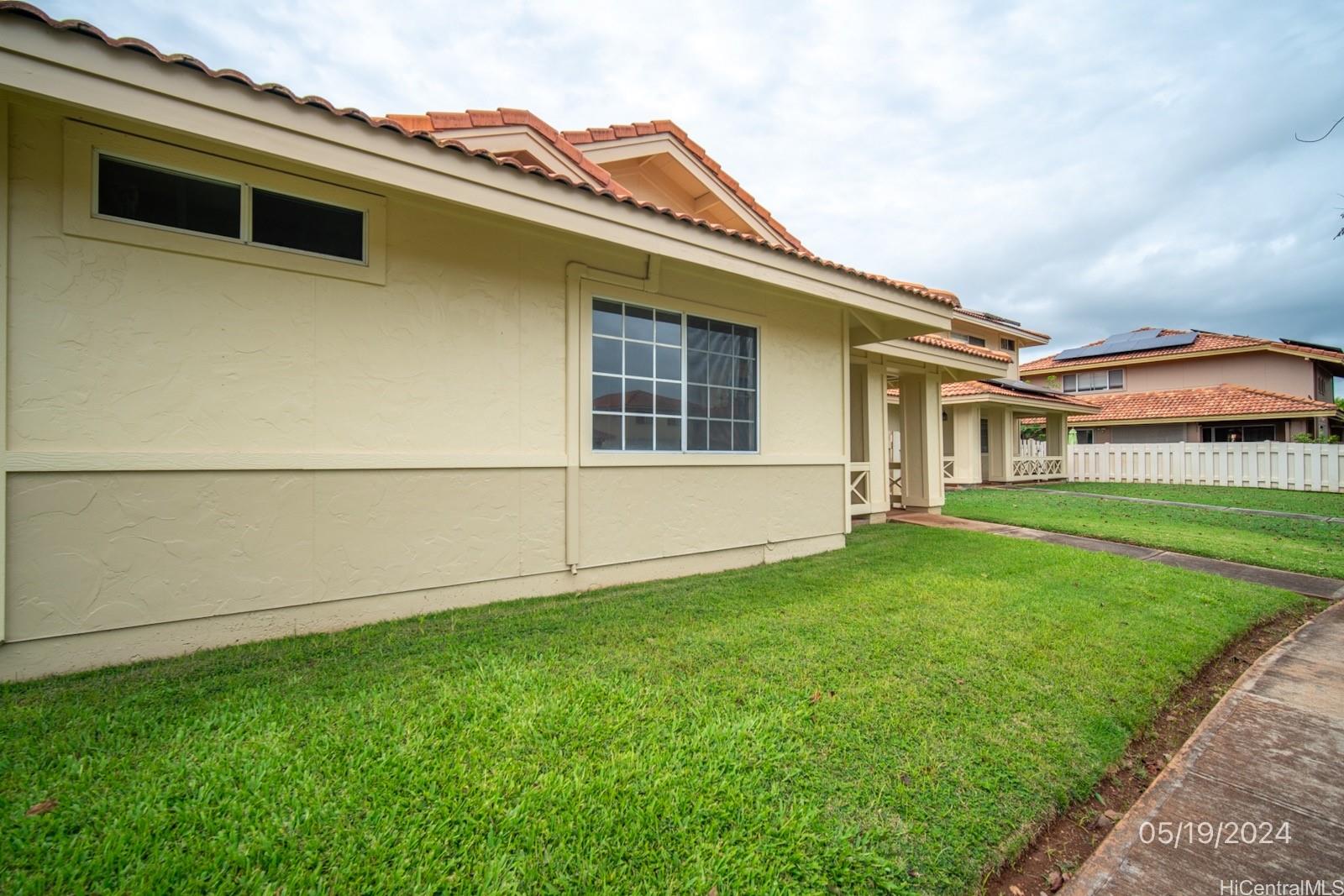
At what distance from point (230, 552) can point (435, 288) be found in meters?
2.37

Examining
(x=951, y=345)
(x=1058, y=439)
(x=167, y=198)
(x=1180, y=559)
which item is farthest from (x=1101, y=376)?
(x=167, y=198)

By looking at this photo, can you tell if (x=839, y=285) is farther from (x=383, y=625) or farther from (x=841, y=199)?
(x=841, y=199)

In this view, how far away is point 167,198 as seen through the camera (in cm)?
331

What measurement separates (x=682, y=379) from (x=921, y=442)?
7.04 meters

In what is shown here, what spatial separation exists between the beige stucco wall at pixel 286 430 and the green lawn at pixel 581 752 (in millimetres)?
450

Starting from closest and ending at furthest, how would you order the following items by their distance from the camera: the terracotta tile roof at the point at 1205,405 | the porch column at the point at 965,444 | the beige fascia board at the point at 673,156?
the beige fascia board at the point at 673,156, the porch column at the point at 965,444, the terracotta tile roof at the point at 1205,405

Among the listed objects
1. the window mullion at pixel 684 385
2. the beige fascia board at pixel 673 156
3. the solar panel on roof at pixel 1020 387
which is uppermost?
the beige fascia board at pixel 673 156

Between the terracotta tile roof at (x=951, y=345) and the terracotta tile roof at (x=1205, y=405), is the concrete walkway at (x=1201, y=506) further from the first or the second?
the terracotta tile roof at (x=1205, y=405)

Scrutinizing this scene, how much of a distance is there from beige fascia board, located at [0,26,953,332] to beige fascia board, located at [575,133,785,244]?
92.1 inches

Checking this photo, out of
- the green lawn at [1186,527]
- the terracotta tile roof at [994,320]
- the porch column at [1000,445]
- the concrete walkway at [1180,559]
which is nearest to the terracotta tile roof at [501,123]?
the concrete walkway at [1180,559]

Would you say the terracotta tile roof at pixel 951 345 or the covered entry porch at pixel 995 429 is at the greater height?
the terracotta tile roof at pixel 951 345

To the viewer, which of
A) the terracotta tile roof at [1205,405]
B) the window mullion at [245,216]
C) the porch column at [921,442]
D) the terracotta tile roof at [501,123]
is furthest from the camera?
the terracotta tile roof at [1205,405]

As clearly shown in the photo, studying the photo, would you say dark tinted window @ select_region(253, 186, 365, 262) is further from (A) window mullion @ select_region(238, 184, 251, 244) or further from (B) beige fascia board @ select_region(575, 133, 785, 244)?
(B) beige fascia board @ select_region(575, 133, 785, 244)

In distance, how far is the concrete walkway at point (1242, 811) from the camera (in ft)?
6.18
